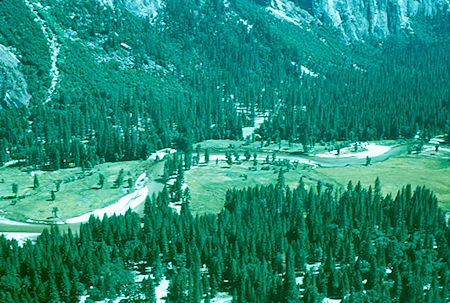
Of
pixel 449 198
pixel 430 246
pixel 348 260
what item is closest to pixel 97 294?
pixel 348 260

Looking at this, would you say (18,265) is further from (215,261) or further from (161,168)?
(161,168)

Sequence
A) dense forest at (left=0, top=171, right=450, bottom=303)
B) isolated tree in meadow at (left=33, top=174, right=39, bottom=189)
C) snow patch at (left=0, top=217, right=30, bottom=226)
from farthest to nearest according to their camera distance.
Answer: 1. isolated tree in meadow at (left=33, top=174, right=39, bottom=189)
2. snow patch at (left=0, top=217, right=30, bottom=226)
3. dense forest at (left=0, top=171, right=450, bottom=303)

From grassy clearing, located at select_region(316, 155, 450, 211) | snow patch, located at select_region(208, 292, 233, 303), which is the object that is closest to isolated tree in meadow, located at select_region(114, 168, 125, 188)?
grassy clearing, located at select_region(316, 155, 450, 211)

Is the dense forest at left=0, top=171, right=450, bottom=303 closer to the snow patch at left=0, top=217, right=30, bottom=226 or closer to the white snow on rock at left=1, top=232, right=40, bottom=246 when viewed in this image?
the white snow on rock at left=1, top=232, right=40, bottom=246

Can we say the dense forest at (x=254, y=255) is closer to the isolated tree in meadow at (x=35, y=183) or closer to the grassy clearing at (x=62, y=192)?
the grassy clearing at (x=62, y=192)

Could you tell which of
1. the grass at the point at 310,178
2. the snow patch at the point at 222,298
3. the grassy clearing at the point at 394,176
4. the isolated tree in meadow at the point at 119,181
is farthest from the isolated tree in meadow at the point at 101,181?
the snow patch at the point at 222,298

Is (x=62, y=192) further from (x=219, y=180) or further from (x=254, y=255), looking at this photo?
(x=254, y=255)
